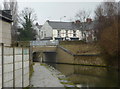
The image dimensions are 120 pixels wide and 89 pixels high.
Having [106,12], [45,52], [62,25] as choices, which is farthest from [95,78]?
[62,25]

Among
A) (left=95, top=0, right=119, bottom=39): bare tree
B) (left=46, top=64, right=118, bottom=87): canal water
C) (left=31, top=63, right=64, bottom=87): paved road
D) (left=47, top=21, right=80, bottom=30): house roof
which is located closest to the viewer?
(left=31, top=63, right=64, bottom=87): paved road

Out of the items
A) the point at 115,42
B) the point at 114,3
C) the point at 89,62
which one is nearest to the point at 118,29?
the point at 115,42

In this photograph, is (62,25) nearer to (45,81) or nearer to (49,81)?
(49,81)

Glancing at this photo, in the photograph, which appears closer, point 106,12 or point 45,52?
point 106,12

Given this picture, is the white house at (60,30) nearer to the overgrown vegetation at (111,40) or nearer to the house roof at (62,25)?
the house roof at (62,25)

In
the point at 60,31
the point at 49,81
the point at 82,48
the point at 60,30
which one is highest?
the point at 60,30

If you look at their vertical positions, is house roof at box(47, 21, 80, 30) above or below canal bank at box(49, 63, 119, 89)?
above

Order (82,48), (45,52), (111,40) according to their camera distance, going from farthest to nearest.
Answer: (45,52) < (82,48) < (111,40)

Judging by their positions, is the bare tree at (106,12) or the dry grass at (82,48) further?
the dry grass at (82,48)

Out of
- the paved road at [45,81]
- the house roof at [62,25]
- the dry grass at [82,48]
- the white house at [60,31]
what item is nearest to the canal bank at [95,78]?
the paved road at [45,81]

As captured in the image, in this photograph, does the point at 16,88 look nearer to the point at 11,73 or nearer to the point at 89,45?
the point at 11,73

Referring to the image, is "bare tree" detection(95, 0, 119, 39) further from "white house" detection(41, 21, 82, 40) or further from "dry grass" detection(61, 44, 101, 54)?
"white house" detection(41, 21, 82, 40)

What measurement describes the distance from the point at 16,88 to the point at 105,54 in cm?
2706

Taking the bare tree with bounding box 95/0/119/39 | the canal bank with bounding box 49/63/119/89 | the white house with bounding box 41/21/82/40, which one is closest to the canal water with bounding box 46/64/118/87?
the canal bank with bounding box 49/63/119/89
